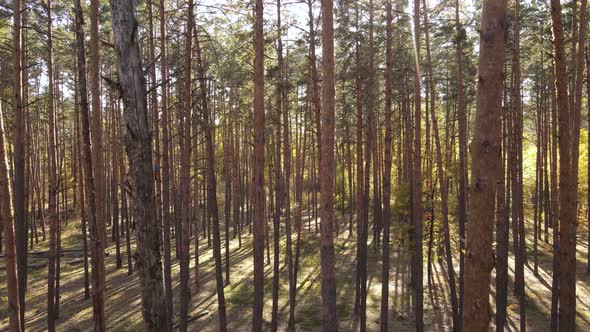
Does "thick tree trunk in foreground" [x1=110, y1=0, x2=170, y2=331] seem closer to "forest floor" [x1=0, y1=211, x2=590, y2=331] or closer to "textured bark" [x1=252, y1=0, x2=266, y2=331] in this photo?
"textured bark" [x1=252, y1=0, x2=266, y2=331]

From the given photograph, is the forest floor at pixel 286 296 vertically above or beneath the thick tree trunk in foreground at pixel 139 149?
beneath

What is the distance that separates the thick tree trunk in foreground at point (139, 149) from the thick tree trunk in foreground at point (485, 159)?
3.39m

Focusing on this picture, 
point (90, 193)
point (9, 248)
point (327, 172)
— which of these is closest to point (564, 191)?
point (327, 172)

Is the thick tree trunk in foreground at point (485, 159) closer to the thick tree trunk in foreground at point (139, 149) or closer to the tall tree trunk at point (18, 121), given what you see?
the thick tree trunk in foreground at point (139, 149)

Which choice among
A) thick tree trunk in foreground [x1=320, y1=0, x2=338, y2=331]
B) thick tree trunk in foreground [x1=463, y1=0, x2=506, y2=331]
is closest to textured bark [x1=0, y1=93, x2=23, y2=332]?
thick tree trunk in foreground [x1=320, y1=0, x2=338, y2=331]

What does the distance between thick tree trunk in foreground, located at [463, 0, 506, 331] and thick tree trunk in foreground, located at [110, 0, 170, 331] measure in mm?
3391

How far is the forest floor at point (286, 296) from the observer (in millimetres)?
16031

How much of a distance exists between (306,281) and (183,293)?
35.1ft

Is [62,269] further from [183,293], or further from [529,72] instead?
[529,72]

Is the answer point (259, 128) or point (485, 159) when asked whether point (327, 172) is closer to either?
point (259, 128)

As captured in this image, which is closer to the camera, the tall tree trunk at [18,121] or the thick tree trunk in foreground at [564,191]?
the thick tree trunk in foreground at [564,191]

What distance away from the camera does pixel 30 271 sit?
2205 centimetres

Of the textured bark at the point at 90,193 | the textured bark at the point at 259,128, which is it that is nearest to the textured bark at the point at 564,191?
the textured bark at the point at 259,128

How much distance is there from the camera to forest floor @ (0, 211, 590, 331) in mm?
16031
